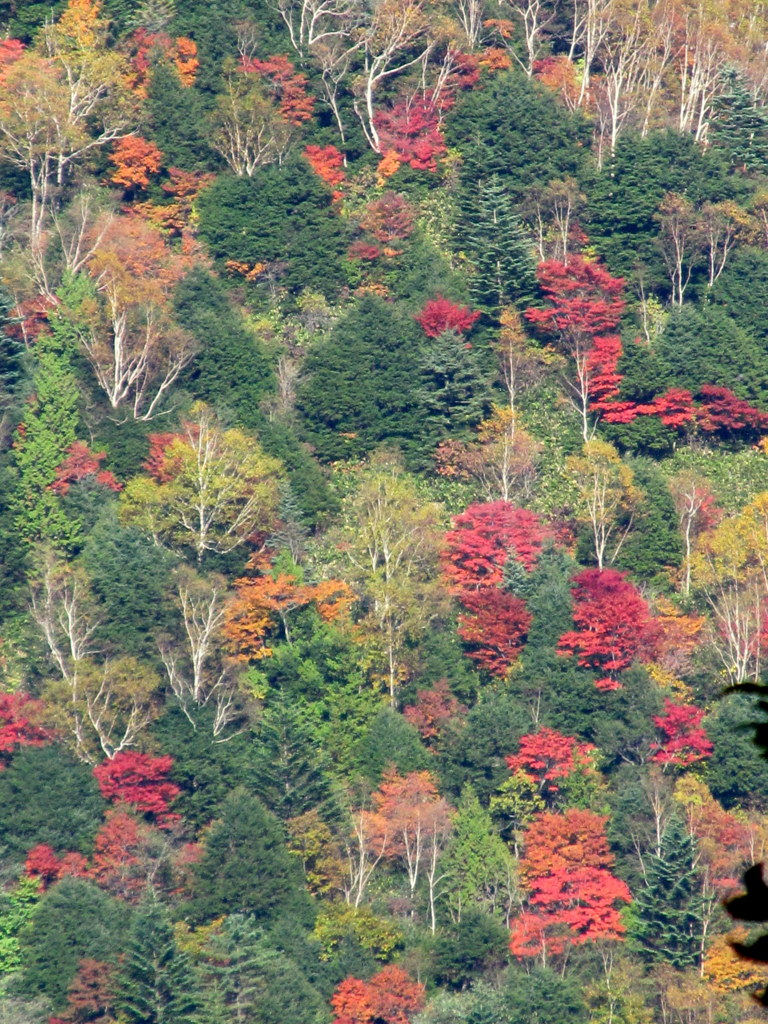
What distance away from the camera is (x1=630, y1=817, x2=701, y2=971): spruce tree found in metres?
44.1

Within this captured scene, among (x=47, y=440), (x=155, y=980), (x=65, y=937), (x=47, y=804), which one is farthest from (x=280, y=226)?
(x=155, y=980)

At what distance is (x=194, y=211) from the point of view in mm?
66250

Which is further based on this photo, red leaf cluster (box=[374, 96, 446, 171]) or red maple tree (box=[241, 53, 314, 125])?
red maple tree (box=[241, 53, 314, 125])

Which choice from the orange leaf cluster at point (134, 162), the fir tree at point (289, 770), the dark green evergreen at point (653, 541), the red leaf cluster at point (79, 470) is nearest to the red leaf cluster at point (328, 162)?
the orange leaf cluster at point (134, 162)

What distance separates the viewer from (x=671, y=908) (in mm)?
44594

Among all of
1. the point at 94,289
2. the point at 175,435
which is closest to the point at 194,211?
the point at 94,289

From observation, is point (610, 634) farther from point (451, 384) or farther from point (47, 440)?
point (47, 440)

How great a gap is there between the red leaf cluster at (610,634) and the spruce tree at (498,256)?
14.7m

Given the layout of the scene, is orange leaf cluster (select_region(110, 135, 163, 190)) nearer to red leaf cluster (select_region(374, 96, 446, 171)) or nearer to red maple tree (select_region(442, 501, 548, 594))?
red leaf cluster (select_region(374, 96, 446, 171))

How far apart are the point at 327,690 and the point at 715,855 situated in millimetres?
11036

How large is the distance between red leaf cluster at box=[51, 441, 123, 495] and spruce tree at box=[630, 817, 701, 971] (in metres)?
19.7

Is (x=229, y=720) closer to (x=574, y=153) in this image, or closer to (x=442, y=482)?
(x=442, y=482)

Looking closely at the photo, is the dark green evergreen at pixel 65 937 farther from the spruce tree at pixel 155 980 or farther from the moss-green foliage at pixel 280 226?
the moss-green foliage at pixel 280 226

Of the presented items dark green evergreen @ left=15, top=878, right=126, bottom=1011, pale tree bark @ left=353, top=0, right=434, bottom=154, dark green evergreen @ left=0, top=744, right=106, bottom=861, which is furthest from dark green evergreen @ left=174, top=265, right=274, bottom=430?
dark green evergreen @ left=15, top=878, right=126, bottom=1011
